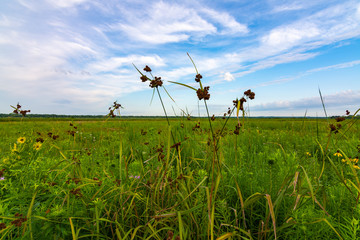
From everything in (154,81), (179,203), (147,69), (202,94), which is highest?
(147,69)

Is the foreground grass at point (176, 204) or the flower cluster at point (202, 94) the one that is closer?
the flower cluster at point (202, 94)

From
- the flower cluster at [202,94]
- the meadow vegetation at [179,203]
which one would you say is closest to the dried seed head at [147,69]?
the meadow vegetation at [179,203]

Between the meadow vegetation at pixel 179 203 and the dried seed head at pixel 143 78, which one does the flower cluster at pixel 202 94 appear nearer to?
the meadow vegetation at pixel 179 203

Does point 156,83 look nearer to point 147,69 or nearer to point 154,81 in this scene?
point 154,81

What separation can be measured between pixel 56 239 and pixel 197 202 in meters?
1.01

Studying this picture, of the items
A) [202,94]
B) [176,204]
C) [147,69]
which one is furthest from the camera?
[147,69]

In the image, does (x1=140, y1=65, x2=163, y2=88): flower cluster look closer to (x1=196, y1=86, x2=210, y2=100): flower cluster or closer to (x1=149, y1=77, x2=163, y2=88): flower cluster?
(x1=149, y1=77, x2=163, y2=88): flower cluster

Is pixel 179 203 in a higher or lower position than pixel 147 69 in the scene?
lower

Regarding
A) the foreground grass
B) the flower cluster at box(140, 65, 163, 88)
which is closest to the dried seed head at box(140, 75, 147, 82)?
the flower cluster at box(140, 65, 163, 88)

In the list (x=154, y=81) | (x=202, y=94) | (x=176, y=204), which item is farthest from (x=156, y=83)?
(x=176, y=204)

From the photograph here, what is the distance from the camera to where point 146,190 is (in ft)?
6.18

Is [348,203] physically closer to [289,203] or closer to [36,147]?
[289,203]

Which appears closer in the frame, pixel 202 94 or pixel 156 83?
pixel 202 94

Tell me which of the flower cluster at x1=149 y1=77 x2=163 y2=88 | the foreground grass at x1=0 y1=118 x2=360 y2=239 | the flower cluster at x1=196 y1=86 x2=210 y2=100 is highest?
the flower cluster at x1=149 y1=77 x2=163 y2=88
